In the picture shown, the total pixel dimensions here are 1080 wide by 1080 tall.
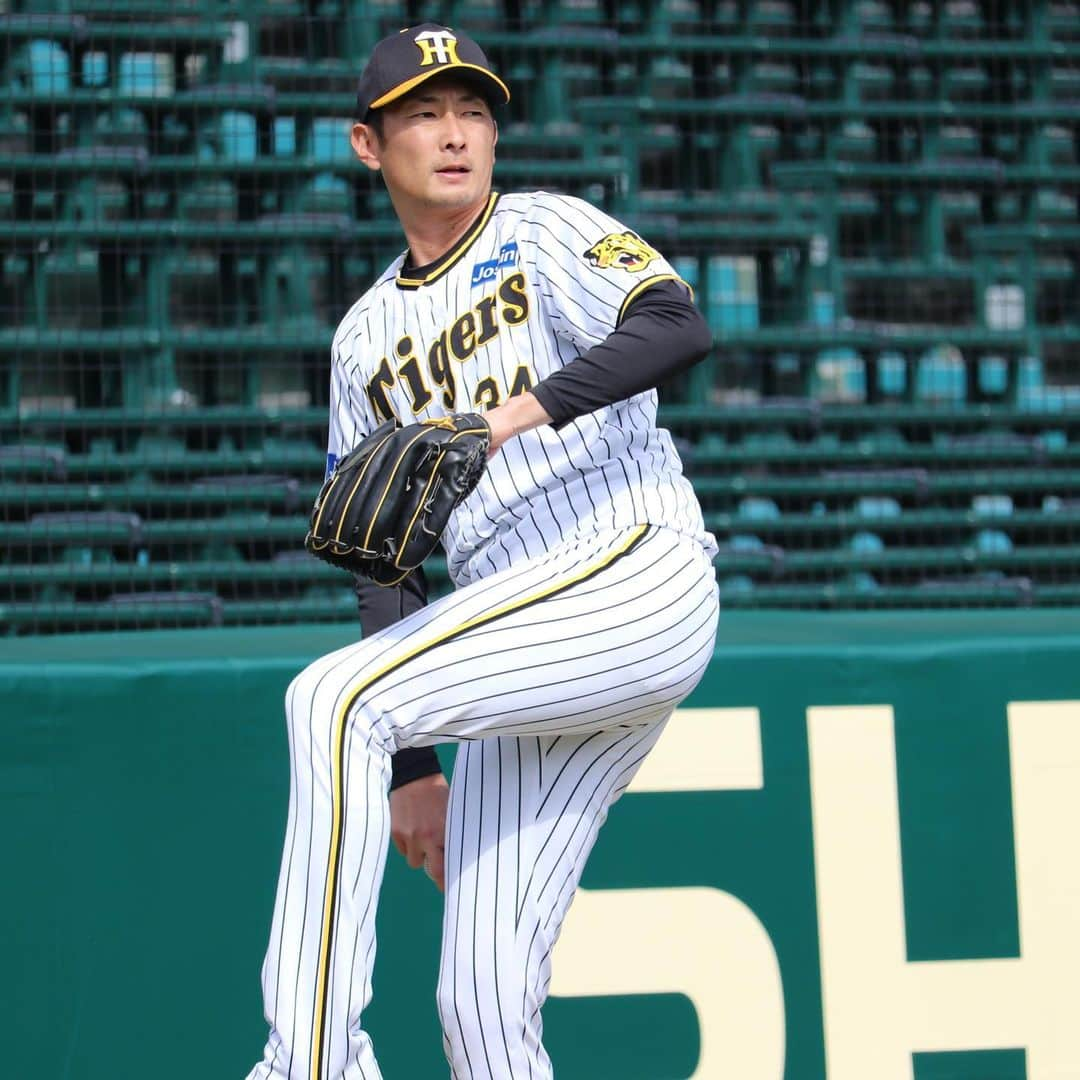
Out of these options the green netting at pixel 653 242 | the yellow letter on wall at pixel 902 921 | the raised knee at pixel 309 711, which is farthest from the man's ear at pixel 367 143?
the green netting at pixel 653 242

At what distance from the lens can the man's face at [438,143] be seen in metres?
2.09

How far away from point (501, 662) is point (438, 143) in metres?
0.67

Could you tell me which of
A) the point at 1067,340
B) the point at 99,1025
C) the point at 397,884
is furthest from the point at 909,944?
the point at 1067,340

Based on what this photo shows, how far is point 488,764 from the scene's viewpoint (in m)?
2.09

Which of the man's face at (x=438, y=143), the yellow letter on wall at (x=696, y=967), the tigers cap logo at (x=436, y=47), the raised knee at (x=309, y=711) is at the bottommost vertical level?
the yellow letter on wall at (x=696, y=967)

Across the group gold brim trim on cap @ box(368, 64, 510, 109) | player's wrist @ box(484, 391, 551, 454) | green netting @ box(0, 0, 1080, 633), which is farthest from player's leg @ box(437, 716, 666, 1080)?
green netting @ box(0, 0, 1080, 633)

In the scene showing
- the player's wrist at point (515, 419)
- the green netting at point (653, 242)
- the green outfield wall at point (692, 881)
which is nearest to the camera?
the player's wrist at point (515, 419)

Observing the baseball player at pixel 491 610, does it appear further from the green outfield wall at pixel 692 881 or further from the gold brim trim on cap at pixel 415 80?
the green outfield wall at pixel 692 881

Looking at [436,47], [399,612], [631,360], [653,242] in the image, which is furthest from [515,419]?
[653,242]

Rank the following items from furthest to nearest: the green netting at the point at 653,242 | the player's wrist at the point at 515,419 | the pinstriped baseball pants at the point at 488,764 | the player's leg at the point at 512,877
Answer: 1. the green netting at the point at 653,242
2. the player's leg at the point at 512,877
3. the player's wrist at the point at 515,419
4. the pinstriped baseball pants at the point at 488,764

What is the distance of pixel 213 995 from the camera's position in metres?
2.76

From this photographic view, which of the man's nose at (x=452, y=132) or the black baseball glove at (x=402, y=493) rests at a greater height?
the man's nose at (x=452, y=132)

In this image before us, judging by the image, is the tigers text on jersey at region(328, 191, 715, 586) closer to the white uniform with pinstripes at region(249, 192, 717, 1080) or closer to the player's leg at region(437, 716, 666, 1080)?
the white uniform with pinstripes at region(249, 192, 717, 1080)

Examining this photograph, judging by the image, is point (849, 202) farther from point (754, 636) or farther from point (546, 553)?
point (546, 553)
